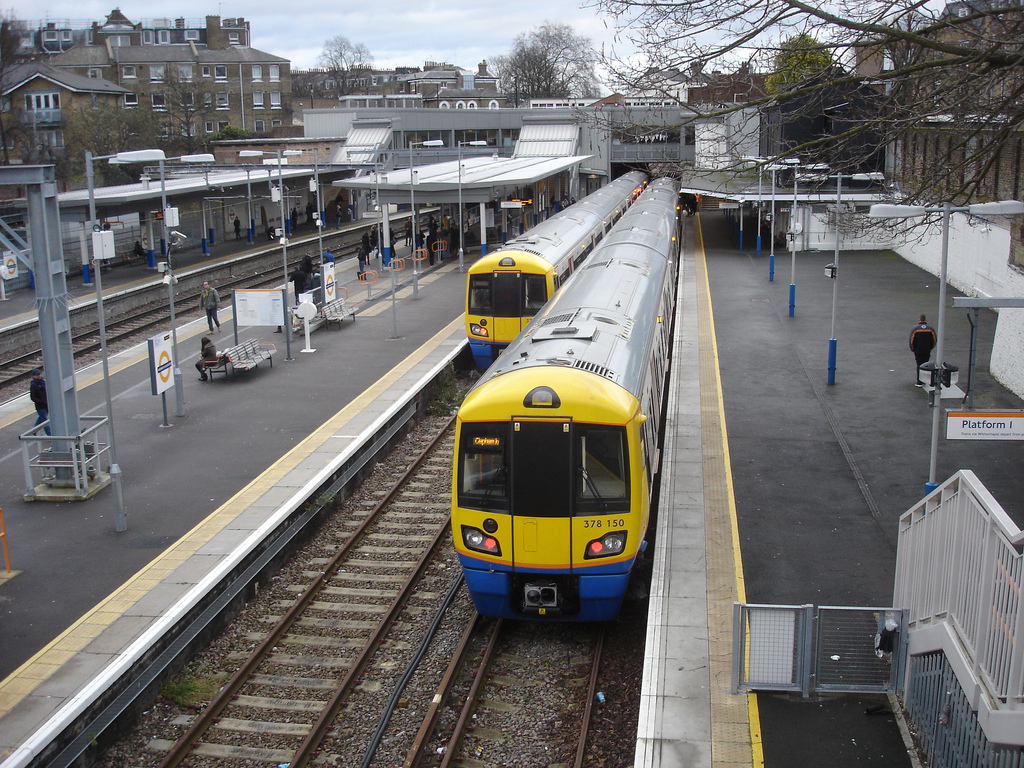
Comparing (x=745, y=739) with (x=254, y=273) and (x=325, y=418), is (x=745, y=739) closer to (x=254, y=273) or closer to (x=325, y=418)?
(x=325, y=418)

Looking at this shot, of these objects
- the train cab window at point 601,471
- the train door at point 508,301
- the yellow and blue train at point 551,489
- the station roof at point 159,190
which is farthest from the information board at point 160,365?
the train cab window at point 601,471

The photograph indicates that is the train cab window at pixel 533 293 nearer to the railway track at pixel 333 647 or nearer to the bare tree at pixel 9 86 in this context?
the railway track at pixel 333 647

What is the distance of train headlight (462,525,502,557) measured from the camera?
9031 mm

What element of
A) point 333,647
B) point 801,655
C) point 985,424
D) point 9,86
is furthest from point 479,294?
point 9,86

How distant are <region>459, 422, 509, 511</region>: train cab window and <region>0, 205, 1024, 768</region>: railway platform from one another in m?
2.00

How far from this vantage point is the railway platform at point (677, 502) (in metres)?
7.89

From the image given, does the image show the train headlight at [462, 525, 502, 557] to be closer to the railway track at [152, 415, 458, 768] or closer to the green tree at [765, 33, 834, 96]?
the railway track at [152, 415, 458, 768]

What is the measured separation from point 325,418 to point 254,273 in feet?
64.3

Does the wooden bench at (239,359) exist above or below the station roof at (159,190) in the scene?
below

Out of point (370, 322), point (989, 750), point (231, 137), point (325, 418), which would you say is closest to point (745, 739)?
point (989, 750)

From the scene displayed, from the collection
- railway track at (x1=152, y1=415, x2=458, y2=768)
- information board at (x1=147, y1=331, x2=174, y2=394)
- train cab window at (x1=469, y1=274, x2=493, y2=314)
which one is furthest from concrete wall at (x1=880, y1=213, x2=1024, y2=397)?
information board at (x1=147, y1=331, x2=174, y2=394)

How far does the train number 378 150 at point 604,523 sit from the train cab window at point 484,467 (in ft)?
2.58

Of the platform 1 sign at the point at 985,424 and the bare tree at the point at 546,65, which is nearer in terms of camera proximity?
the platform 1 sign at the point at 985,424

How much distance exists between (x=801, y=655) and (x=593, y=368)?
3.33 m
